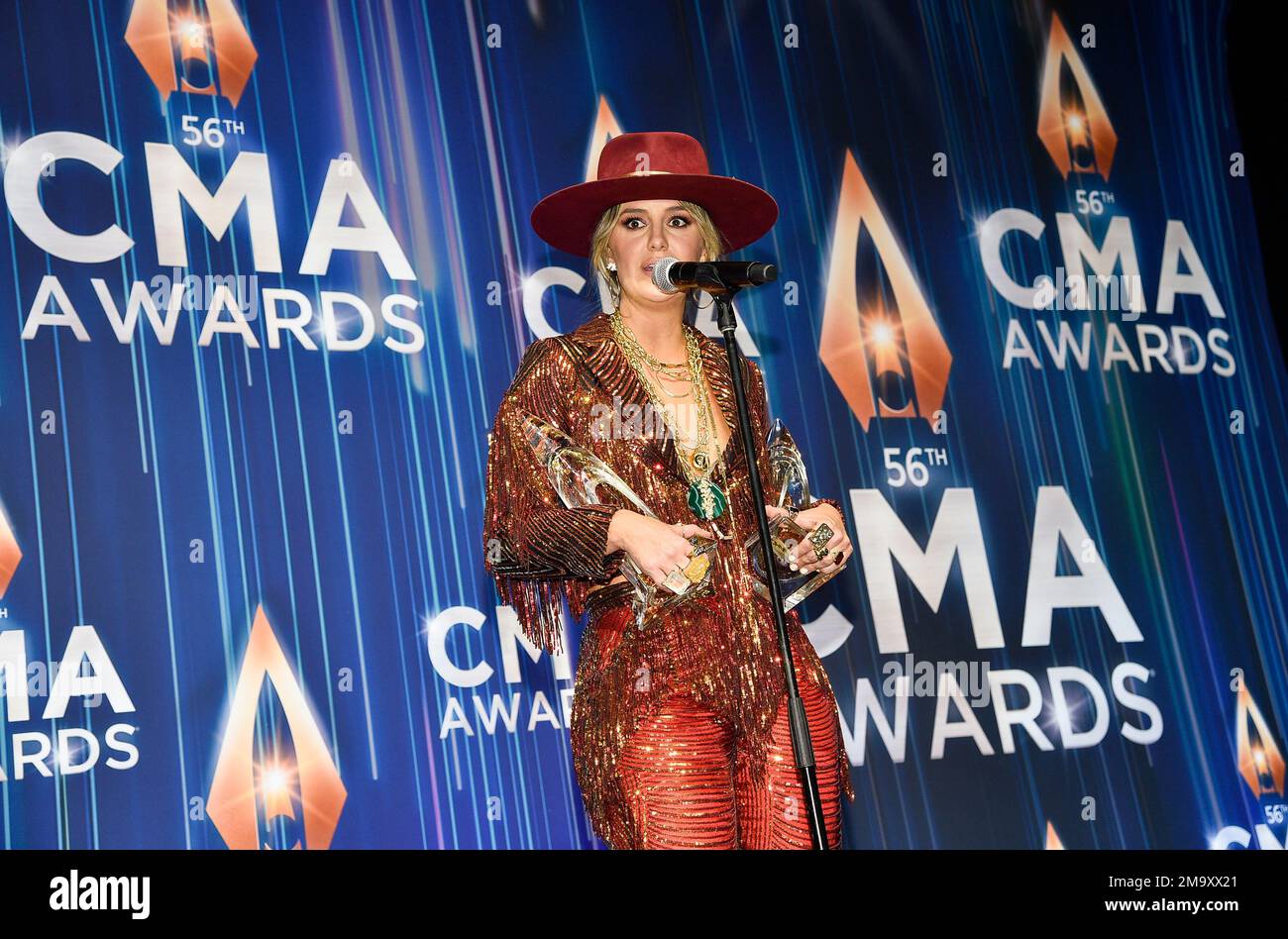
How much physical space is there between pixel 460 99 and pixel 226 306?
2.48 ft

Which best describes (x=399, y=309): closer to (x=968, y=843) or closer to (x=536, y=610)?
(x=536, y=610)

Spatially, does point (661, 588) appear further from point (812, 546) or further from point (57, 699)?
point (57, 699)

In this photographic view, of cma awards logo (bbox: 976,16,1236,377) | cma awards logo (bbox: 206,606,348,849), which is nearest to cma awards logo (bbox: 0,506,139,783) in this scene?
cma awards logo (bbox: 206,606,348,849)

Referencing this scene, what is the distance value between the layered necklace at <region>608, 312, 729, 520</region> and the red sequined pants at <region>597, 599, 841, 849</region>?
0.23m

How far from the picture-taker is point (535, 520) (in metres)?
1.98

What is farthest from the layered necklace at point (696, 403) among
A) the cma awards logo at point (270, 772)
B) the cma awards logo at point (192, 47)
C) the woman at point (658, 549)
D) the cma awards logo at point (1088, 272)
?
the cma awards logo at point (1088, 272)

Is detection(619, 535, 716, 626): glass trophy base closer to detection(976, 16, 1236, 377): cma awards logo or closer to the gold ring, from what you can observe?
the gold ring

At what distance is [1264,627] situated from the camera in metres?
3.57

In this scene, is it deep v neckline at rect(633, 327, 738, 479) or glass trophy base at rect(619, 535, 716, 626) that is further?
deep v neckline at rect(633, 327, 738, 479)

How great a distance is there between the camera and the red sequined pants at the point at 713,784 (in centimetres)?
189

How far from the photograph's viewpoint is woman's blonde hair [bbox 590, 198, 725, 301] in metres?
2.25

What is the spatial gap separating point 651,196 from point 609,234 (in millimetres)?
98
